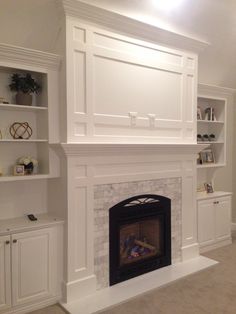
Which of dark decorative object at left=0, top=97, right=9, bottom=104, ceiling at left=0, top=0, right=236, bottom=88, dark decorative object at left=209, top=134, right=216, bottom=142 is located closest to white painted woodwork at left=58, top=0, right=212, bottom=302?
ceiling at left=0, top=0, right=236, bottom=88

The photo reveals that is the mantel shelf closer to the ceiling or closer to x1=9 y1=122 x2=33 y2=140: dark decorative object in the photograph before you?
x1=9 y1=122 x2=33 y2=140: dark decorative object

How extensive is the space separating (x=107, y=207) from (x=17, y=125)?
127 centimetres

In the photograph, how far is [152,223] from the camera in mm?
3629

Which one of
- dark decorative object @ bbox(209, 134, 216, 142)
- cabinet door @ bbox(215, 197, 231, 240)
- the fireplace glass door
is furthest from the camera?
dark decorative object @ bbox(209, 134, 216, 142)

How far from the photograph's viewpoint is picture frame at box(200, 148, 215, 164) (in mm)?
4598

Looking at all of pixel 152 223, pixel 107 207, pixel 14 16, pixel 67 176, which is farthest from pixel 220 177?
pixel 14 16

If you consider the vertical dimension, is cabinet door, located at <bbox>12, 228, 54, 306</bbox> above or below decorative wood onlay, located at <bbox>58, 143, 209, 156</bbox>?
below

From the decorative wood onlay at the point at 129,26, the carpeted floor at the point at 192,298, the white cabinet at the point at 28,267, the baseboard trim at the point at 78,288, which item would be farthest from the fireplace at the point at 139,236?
the decorative wood onlay at the point at 129,26

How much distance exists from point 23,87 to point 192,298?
8.95 feet

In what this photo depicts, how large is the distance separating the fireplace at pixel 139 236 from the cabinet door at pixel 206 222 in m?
0.69

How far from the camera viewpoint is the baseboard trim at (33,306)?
265 cm

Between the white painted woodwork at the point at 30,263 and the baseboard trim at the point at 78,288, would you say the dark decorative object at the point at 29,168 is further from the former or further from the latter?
the baseboard trim at the point at 78,288

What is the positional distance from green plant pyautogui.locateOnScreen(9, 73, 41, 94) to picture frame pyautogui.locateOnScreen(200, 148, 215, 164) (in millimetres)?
2859

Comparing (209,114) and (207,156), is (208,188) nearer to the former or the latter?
(207,156)
